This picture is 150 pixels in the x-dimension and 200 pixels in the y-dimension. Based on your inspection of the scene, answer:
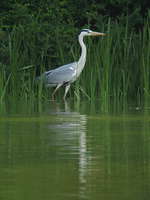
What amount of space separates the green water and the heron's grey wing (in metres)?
6.59

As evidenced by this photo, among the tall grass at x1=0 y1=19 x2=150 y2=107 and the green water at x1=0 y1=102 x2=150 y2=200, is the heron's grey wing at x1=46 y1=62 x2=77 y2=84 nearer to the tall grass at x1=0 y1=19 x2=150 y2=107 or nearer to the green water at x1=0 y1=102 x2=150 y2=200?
the tall grass at x1=0 y1=19 x2=150 y2=107

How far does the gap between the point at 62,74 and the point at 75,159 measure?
10231 mm

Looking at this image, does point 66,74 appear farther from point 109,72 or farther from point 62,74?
point 109,72

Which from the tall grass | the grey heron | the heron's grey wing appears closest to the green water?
the tall grass

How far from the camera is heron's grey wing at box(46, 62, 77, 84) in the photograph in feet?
46.8

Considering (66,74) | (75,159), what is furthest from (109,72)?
(75,159)

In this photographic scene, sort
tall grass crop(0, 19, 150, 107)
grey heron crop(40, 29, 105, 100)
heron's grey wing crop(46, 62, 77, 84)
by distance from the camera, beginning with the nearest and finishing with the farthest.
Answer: tall grass crop(0, 19, 150, 107), grey heron crop(40, 29, 105, 100), heron's grey wing crop(46, 62, 77, 84)

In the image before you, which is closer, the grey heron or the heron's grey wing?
Result: the grey heron

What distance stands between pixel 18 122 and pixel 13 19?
33.6ft

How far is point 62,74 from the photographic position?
14.7 m

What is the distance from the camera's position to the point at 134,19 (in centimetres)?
1753

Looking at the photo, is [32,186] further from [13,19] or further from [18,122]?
[13,19]

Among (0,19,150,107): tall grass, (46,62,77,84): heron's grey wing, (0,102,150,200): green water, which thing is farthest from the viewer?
(46,62,77,84): heron's grey wing

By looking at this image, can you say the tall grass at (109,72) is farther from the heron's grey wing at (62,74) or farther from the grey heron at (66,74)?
the heron's grey wing at (62,74)
